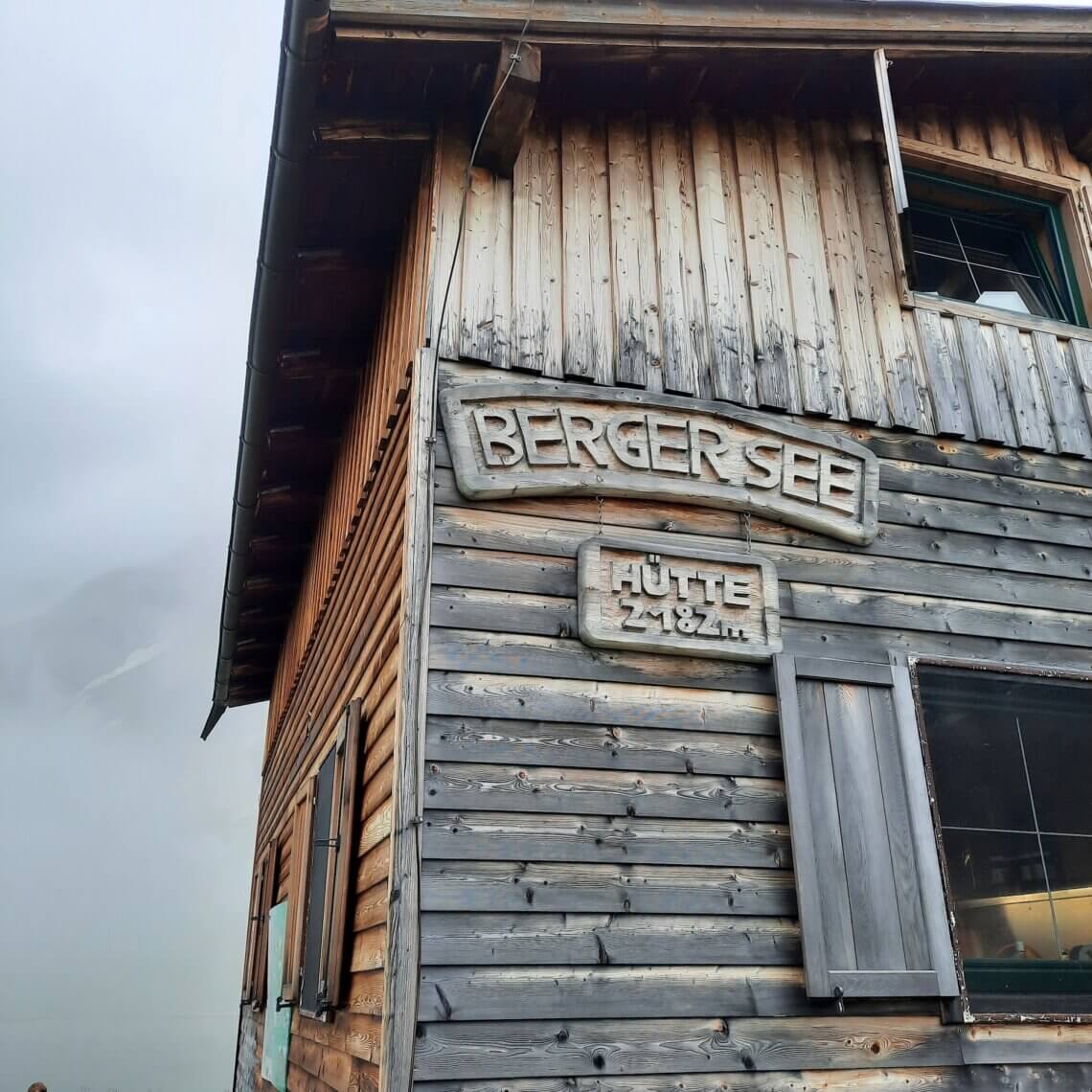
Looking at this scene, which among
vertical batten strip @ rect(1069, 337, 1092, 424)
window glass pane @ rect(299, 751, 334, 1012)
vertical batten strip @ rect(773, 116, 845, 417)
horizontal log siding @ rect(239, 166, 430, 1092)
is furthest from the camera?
vertical batten strip @ rect(1069, 337, 1092, 424)

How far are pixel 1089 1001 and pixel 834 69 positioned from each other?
494 centimetres

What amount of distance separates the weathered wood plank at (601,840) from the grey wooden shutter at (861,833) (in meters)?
0.19

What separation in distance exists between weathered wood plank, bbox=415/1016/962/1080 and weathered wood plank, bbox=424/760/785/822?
0.78 meters

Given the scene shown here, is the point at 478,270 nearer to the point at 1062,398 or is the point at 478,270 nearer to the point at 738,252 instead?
the point at 738,252

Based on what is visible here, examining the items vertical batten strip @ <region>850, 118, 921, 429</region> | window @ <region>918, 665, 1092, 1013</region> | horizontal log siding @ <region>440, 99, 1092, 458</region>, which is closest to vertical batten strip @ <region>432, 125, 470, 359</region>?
horizontal log siding @ <region>440, 99, 1092, 458</region>

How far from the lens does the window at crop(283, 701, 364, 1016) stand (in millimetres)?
5172

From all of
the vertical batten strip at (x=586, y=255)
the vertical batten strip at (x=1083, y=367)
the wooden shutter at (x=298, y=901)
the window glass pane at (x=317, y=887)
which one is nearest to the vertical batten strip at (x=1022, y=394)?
the vertical batten strip at (x=1083, y=367)

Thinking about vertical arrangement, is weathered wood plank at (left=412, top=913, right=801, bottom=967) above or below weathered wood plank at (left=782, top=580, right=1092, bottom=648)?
below

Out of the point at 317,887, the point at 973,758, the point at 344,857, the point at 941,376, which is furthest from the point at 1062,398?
the point at 317,887

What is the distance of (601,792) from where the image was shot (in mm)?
4445

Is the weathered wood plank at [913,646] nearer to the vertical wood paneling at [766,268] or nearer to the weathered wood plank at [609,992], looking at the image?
the vertical wood paneling at [766,268]

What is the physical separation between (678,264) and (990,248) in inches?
93.6

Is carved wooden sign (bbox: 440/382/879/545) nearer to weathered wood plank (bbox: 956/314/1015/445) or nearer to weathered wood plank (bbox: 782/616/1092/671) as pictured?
weathered wood plank (bbox: 782/616/1092/671)

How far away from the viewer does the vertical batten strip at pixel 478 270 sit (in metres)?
5.14
